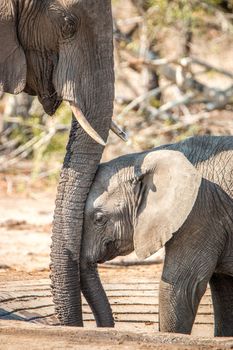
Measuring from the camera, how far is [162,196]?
5223mm

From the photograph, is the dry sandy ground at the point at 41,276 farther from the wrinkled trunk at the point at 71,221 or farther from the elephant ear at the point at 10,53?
the elephant ear at the point at 10,53

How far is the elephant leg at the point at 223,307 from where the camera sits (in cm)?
574

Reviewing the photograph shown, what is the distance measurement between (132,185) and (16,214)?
474 cm

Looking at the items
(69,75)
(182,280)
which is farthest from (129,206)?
(69,75)

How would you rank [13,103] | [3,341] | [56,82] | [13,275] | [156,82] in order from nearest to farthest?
[3,341] → [56,82] → [13,275] → [156,82] → [13,103]

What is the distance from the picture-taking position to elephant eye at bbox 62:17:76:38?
16.8 feet

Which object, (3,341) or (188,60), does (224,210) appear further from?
(188,60)

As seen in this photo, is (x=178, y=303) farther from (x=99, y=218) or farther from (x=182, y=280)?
(x=99, y=218)

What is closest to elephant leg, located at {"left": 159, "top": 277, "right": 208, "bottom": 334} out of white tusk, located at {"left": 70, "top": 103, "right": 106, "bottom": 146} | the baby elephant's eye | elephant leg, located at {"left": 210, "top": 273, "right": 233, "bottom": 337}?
the baby elephant's eye

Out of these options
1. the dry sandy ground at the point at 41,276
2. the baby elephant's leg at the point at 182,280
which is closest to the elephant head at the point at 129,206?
the baby elephant's leg at the point at 182,280

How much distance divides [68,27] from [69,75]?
0.70 feet

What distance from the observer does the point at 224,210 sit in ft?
17.3

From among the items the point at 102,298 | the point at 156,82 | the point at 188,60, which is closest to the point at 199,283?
the point at 102,298

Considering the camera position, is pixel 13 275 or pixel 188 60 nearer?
pixel 13 275
